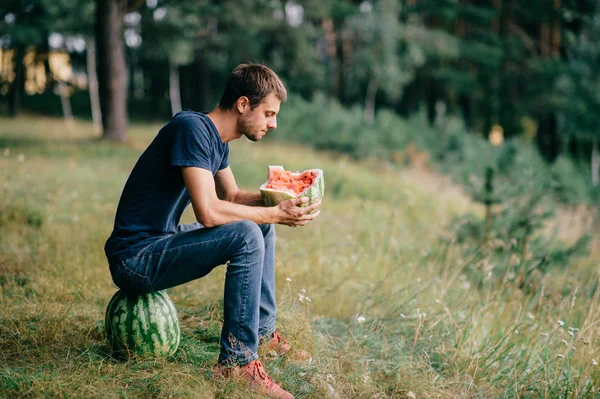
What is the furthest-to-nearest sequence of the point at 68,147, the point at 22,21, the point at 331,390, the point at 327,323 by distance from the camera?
the point at 22,21 → the point at 68,147 → the point at 327,323 → the point at 331,390

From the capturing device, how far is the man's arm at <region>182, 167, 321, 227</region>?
3.13 meters

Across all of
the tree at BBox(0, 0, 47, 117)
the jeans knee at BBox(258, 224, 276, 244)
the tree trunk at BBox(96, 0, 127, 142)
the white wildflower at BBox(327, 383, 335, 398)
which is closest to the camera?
the white wildflower at BBox(327, 383, 335, 398)

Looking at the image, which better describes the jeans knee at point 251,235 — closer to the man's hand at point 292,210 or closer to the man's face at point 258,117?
the man's hand at point 292,210

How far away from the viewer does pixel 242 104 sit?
11.2 ft

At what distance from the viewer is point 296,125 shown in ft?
59.4

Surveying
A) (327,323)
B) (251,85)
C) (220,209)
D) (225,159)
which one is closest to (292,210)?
(220,209)

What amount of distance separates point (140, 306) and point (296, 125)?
14.9 m

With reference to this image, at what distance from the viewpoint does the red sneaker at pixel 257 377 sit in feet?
10.4

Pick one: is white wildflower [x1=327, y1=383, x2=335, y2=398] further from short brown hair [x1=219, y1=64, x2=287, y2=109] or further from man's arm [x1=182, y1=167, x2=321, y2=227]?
short brown hair [x1=219, y1=64, x2=287, y2=109]

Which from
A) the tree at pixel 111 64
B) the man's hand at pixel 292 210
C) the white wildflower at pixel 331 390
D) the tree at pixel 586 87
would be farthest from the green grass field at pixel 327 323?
the tree at pixel 586 87

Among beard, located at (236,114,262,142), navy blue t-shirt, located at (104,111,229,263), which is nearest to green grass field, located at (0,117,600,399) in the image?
navy blue t-shirt, located at (104,111,229,263)

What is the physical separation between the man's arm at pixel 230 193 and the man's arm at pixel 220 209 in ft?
1.58

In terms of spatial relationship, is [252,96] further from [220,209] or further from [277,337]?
[277,337]

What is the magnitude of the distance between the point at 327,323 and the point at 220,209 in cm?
173
